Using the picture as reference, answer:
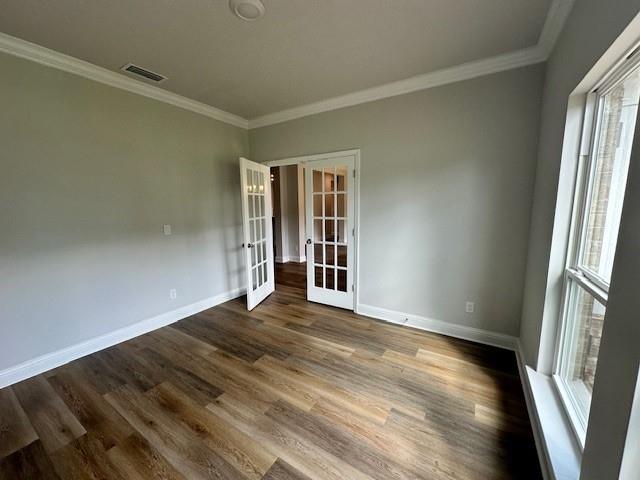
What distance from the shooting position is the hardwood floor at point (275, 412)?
1.42 metres

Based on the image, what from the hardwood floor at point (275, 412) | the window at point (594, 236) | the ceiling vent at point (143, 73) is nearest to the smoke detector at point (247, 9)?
the ceiling vent at point (143, 73)

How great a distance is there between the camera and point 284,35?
6.38ft

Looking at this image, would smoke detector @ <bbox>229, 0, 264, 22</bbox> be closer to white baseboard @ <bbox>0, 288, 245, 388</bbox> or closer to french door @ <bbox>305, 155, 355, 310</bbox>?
french door @ <bbox>305, 155, 355, 310</bbox>

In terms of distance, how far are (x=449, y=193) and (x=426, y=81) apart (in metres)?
1.12

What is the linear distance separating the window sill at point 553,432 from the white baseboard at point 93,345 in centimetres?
342

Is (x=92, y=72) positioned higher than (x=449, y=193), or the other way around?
(x=92, y=72)

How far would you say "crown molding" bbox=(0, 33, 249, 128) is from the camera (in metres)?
1.96

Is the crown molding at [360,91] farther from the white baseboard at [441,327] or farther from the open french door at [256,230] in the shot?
the white baseboard at [441,327]

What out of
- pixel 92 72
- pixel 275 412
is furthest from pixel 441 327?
pixel 92 72

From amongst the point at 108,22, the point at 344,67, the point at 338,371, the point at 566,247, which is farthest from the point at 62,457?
the point at 344,67

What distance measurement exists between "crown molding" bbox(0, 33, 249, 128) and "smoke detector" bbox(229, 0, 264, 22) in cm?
159

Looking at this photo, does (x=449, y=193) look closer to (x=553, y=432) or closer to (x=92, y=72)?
(x=553, y=432)

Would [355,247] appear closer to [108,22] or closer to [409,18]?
[409,18]

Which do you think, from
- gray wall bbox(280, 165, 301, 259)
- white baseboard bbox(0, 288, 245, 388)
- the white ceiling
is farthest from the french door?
gray wall bbox(280, 165, 301, 259)
